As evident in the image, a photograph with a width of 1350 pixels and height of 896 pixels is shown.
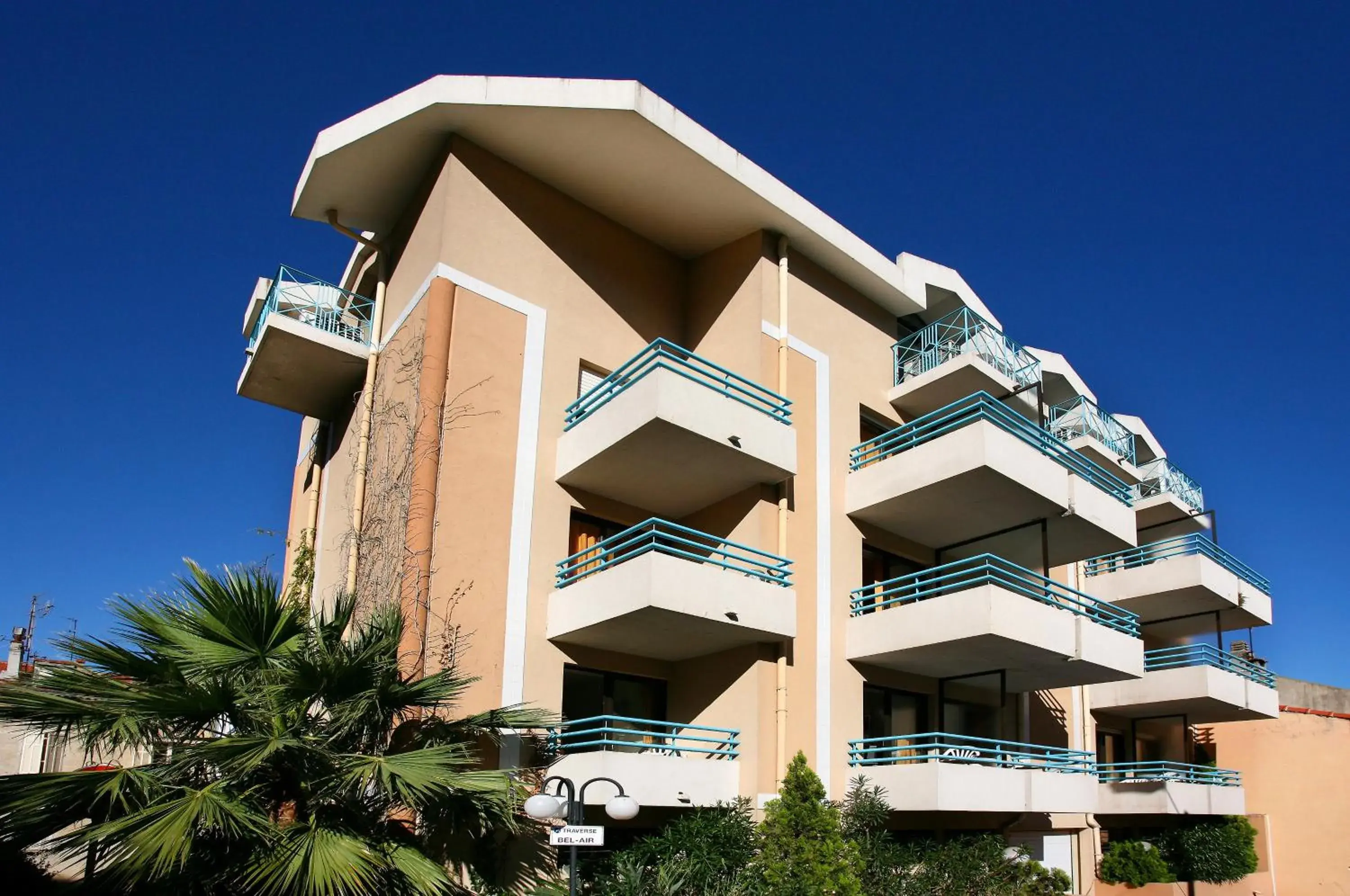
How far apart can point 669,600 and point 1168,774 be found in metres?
17.2

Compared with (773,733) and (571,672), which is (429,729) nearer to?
(571,672)

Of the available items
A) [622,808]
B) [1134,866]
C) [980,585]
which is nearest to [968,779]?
[980,585]

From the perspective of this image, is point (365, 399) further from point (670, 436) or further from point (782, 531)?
point (782, 531)

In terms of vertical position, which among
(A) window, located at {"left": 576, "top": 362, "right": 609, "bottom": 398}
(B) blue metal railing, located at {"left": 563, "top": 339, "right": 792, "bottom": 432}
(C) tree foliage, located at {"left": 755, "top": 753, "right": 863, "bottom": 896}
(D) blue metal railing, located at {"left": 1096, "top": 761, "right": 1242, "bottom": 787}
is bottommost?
(C) tree foliage, located at {"left": 755, "top": 753, "right": 863, "bottom": 896}

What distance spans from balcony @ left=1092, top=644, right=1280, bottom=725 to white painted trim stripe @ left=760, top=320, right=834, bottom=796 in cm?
1054

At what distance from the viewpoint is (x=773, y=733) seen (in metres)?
15.6

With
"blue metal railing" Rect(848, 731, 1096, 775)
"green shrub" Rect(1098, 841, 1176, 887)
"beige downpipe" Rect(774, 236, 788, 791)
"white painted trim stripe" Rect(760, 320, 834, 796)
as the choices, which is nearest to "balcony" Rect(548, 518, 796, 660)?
"beige downpipe" Rect(774, 236, 788, 791)

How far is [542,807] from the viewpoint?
1090 centimetres

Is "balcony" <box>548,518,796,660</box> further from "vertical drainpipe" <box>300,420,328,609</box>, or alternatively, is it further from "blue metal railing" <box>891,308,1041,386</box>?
"blue metal railing" <box>891,308,1041,386</box>

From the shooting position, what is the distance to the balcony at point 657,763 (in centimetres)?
1393

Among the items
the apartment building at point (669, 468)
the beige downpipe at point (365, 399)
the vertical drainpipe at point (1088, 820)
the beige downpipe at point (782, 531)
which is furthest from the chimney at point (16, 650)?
the vertical drainpipe at point (1088, 820)

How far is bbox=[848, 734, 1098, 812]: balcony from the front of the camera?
1617cm

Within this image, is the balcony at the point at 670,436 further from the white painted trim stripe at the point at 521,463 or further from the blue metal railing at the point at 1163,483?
the blue metal railing at the point at 1163,483

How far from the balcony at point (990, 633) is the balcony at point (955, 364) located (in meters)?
3.80
